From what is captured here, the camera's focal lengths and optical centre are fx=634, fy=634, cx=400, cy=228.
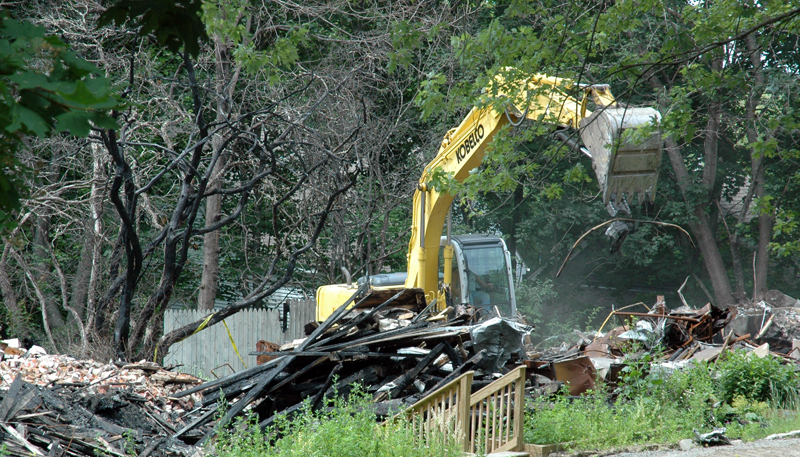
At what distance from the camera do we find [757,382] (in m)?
8.14

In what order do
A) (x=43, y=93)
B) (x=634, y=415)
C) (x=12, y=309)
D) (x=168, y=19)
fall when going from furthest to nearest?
(x=12, y=309) < (x=634, y=415) < (x=168, y=19) < (x=43, y=93)

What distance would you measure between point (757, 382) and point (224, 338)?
9.68 meters

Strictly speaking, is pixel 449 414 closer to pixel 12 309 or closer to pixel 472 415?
pixel 472 415

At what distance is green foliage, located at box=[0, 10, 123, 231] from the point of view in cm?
162

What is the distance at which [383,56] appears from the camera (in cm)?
1464

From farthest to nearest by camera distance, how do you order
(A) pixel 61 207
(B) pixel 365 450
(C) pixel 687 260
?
1. (C) pixel 687 260
2. (A) pixel 61 207
3. (B) pixel 365 450

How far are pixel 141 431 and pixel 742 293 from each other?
1823cm

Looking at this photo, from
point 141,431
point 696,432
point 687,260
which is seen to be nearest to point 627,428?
point 696,432

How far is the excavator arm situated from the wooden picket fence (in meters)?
4.69

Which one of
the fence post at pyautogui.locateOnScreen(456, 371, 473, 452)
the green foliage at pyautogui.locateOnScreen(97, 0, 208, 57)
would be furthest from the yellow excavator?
the green foliage at pyautogui.locateOnScreen(97, 0, 208, 57)

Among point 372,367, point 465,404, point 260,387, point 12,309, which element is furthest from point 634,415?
point 12,309

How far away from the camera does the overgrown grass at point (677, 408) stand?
21.1 ft

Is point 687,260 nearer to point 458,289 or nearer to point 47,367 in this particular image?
point 458,289

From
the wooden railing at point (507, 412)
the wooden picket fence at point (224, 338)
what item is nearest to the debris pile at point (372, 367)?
the wooden railing at point (507, 412)
